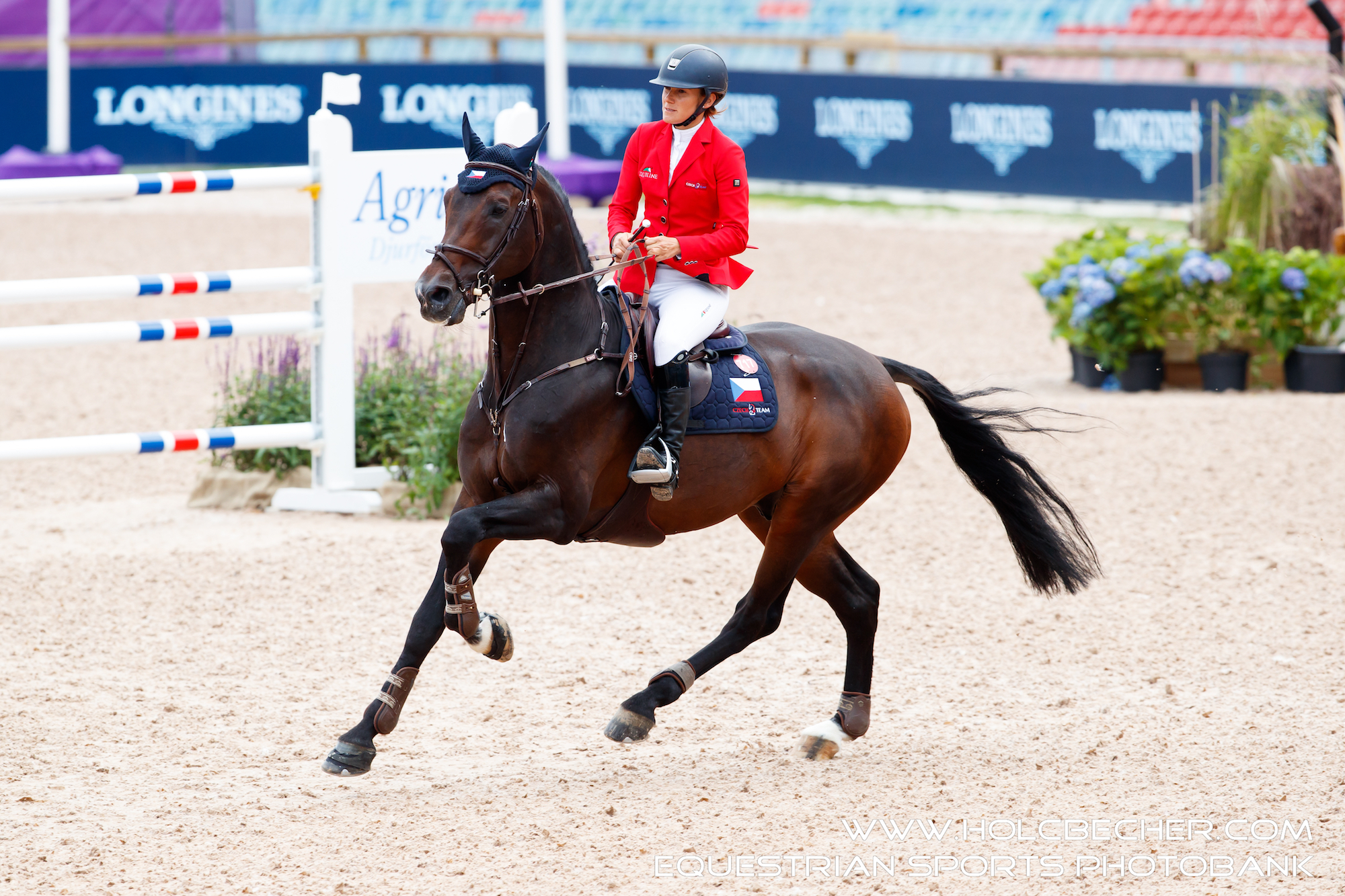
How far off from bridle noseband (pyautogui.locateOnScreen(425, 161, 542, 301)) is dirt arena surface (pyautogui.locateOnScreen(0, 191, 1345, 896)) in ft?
4.80

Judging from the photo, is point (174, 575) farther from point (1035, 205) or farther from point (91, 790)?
point (1035, 205)

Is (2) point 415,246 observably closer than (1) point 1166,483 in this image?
Yes

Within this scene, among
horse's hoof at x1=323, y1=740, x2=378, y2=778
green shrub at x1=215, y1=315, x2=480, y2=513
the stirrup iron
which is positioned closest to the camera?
horse's hoof at x1=323, y1=740, x2=378, y2=778

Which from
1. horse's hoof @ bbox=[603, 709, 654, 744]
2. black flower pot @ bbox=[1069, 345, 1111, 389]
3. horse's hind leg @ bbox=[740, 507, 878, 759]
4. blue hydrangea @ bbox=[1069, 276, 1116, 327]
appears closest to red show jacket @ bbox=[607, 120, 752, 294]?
horse's hind leg @ bbox=[740, 507, 878, 759]

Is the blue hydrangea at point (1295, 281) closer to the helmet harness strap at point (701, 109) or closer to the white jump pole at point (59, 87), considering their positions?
the helmet harness strap at point (701, 109)

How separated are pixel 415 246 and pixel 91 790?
3.84 meters

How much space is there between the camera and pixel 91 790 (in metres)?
4.41

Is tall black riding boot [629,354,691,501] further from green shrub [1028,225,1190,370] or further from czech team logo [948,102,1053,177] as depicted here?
czech team logo [948,102,1053,177]

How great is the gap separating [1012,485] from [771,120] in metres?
15.6

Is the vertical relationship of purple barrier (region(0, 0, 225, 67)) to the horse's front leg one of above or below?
above

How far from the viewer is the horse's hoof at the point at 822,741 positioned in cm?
488

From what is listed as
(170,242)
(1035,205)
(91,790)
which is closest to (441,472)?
(91,790)

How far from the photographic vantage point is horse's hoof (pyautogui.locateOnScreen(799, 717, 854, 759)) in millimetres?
4879

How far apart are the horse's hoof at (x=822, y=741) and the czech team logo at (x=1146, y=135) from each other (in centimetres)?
1401
